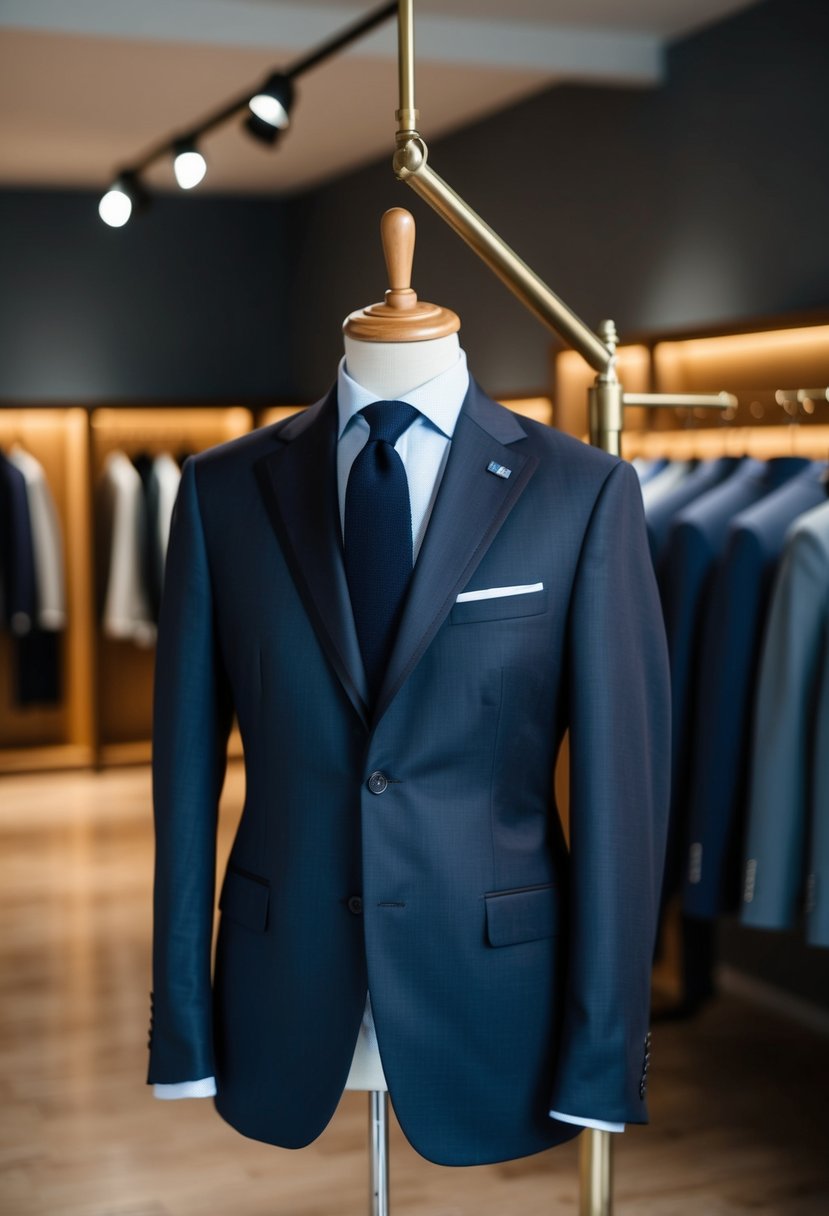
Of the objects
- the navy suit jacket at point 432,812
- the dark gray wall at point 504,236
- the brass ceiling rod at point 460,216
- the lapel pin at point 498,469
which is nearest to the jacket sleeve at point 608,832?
the navy suit jacket at point 432,812

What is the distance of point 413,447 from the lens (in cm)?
168

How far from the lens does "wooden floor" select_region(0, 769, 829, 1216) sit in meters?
3.00

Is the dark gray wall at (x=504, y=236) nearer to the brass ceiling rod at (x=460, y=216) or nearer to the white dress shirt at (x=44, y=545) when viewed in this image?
the white dress shirt at (x=44, y=545)

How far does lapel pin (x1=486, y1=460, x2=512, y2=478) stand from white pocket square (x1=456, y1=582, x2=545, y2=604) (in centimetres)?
13

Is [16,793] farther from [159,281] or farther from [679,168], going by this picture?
[679,168]

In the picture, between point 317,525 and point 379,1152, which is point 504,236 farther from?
point 379,1152

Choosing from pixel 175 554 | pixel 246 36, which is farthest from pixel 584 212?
pixel 175 554

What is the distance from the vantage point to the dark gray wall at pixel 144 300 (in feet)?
26.0

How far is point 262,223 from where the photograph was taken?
844 cm

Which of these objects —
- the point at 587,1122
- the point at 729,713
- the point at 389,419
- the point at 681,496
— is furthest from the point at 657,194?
the point at 587,1122

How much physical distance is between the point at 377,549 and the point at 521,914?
442 mm

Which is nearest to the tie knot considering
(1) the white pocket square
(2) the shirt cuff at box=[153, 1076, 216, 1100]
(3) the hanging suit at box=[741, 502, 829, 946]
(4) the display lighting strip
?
(1) the white pocket square

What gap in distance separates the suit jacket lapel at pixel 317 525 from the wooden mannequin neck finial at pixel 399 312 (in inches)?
3.6

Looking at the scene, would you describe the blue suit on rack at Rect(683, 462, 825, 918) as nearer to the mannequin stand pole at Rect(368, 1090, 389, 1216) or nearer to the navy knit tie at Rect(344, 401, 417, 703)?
the mannequin stand pole at Rect(368, 1090, 389, 1216)
